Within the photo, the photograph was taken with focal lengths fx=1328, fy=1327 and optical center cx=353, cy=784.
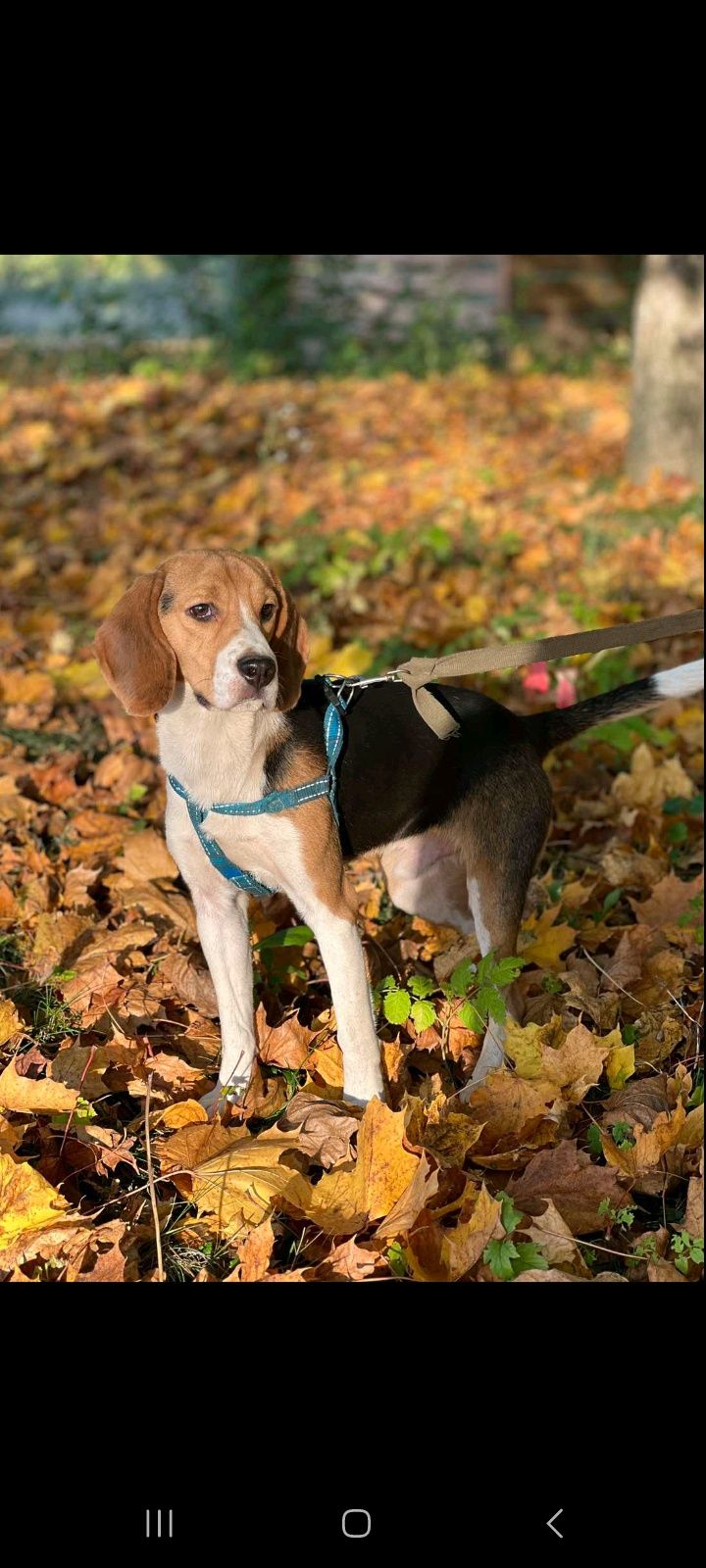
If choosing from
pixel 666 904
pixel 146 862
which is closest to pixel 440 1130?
pixel 666 904

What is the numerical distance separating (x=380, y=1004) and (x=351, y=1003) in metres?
0.48

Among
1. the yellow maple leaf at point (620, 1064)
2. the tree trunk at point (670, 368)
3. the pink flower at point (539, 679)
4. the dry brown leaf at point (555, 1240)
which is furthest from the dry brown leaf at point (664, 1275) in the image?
the tree trunk at point (670, 368)

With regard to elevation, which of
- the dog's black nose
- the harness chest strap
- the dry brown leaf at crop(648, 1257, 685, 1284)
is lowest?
the dry brown leaf at crop(648, 1257, 685, 1284)

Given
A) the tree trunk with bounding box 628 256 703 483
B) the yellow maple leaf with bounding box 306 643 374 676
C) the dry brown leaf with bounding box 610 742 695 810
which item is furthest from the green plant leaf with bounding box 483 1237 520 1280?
the tree trunk with bounding box 628 256 703 483

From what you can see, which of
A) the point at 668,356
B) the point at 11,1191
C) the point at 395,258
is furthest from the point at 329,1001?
the point at 395,258

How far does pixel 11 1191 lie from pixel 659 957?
2.08 meters

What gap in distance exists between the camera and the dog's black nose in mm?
3162

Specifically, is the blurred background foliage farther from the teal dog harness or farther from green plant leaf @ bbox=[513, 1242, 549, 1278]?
green plant leaf @ bbox=[513, 1242, 549, 1278]

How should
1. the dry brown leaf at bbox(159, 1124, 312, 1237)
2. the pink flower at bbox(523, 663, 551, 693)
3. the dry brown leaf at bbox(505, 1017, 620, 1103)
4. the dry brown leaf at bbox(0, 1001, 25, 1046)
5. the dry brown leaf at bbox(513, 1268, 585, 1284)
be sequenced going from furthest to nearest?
1. the pink flower at bbox(523, 663, 551, 693)
2. the dry brown leaf at bbox(0, 1001, 25, 1046)
3. the dry brown leaf at bbox(505, 1017, 620, 1103)
4. the dry brown leaf at bbox(159, 1124, 312, 1237)
5. the dry brown leaf at bbox(513, 1268, 585, 1284)

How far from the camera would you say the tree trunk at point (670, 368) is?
29.0 ft

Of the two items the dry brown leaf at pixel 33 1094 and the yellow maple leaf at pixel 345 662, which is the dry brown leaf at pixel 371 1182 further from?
the yellow maple leaf at pixel 345 662

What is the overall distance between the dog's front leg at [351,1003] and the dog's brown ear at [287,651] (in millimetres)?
571

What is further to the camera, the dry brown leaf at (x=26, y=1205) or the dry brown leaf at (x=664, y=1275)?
the dry brown leaf at (x=26, y=1205)

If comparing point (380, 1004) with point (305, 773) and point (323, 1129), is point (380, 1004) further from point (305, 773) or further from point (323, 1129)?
point (305, 773)
